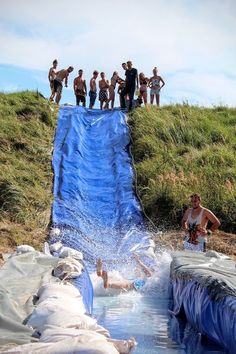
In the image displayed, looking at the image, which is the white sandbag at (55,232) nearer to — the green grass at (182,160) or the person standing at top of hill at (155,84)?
the green grass at (182,160)

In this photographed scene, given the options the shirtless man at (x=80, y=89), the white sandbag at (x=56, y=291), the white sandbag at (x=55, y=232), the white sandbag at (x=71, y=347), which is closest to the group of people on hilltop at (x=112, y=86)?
the shirtless man at (x=80, y=89)

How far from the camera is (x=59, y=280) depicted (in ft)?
23.6

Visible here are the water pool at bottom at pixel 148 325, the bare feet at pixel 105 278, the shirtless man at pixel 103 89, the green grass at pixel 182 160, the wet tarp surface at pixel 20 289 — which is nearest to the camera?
the wet tarp surface at pixel 20 289

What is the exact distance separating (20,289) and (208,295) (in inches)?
74.4

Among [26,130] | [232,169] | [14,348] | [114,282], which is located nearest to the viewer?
[14,348]

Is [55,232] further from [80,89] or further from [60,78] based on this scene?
[80,89]

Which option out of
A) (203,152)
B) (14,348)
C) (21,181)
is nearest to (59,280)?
(14,348)

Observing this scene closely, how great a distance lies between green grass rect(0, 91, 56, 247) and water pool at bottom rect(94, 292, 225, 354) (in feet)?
11.4

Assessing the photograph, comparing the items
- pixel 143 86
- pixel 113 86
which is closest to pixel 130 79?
pixel 143 86

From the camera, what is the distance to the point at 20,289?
6742 mm

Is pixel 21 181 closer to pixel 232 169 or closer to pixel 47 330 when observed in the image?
pixel 232 169

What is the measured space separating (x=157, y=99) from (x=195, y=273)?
14.0 metres

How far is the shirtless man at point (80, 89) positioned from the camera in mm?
20922

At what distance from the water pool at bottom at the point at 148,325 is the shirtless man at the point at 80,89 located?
1257 centimetres
